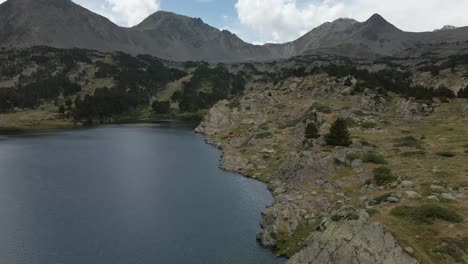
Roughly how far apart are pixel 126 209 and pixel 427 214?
45466mm

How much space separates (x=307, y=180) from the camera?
7900 cm

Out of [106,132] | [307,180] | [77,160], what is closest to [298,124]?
[307,180]

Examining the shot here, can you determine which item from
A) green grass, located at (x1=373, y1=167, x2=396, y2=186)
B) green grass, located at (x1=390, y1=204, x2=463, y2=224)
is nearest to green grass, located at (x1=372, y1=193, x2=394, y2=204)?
green grass, located at (x1=390, y1=204, x2=463, y2=224)

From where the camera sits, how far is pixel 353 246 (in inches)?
1692

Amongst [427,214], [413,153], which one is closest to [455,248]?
[427,214]

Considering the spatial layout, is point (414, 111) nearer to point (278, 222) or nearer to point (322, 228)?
point (278, 222)

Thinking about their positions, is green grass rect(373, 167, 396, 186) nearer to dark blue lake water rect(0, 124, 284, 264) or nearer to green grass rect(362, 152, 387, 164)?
green grass rect(362, 152, 387, 164)

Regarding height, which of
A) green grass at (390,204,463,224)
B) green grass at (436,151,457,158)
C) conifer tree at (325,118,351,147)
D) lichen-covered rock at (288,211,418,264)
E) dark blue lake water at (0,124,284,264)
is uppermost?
conifer tree at (325,118,351,147)

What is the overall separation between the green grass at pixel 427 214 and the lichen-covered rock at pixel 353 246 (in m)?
6.60

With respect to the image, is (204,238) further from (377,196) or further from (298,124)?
(298,124)

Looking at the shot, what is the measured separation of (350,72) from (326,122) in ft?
248

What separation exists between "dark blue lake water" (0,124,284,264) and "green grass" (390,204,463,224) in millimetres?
15373

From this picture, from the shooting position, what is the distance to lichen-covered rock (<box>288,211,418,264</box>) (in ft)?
136

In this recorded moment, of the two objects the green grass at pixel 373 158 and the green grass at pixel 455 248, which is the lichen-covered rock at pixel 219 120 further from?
the green grass at pixel 455 248
